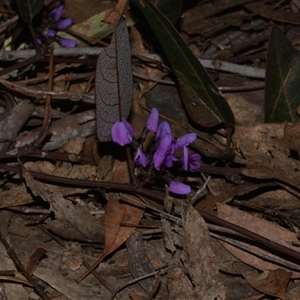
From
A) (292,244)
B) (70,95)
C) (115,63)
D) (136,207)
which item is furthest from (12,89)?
(292,244)

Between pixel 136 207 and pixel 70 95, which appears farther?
pixel 70 95

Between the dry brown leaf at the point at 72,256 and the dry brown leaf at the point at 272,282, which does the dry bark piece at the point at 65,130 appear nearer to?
the dry brown leaf at the point at 72,256

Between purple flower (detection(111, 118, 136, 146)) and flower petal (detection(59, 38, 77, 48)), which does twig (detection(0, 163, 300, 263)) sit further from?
flower petal (detection(59, 38, 77, 48))

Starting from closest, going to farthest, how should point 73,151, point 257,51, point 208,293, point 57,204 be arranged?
point 208,293 → point 57,204 → point 73,151 → point 257,51

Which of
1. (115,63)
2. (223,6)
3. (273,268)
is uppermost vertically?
(115,63)

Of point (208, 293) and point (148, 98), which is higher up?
point (148, 98)

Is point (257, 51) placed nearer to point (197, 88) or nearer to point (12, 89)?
point (197, 88)
